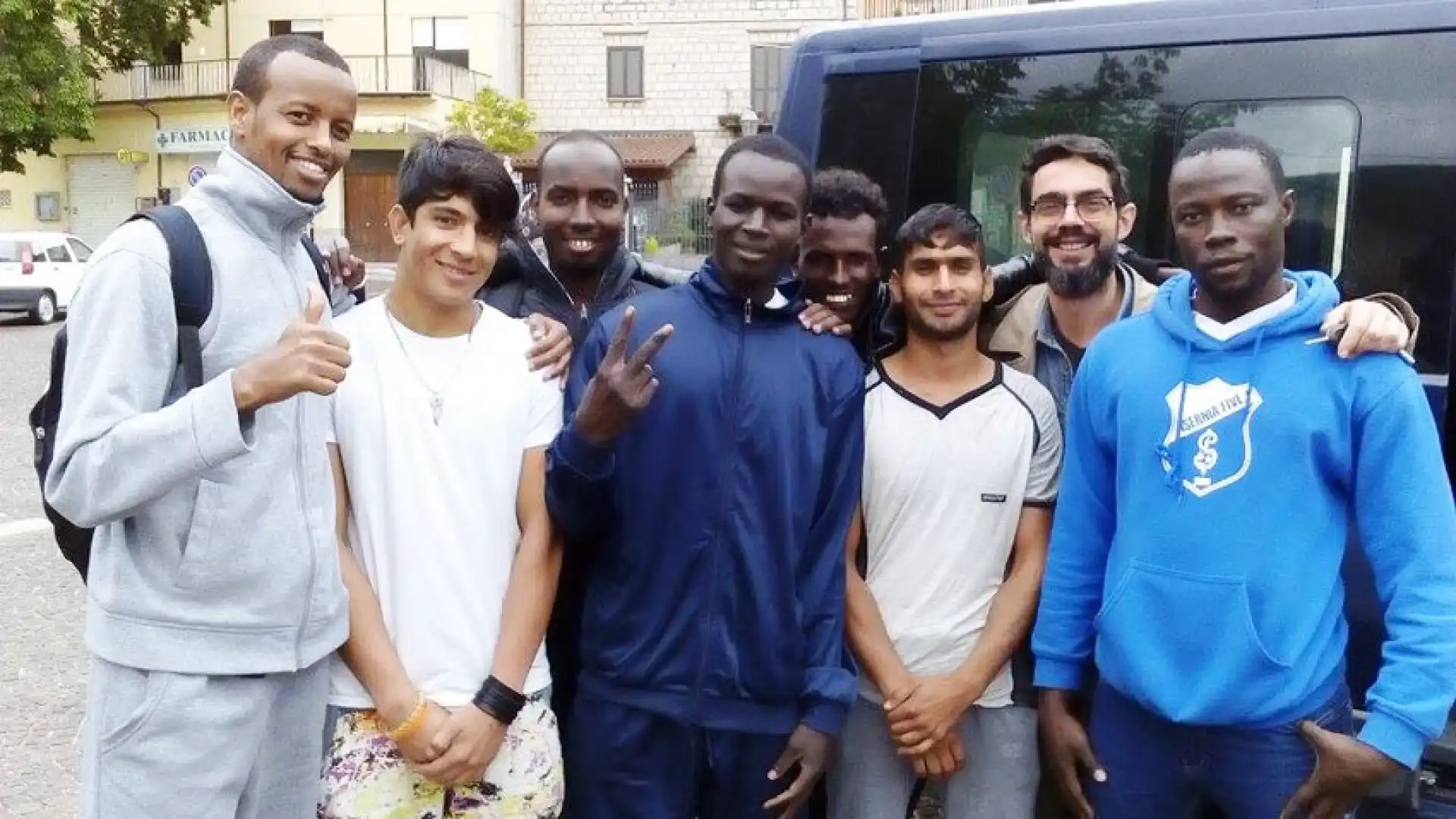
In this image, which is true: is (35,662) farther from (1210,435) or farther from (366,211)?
(366,211)

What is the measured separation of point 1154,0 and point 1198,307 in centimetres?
112

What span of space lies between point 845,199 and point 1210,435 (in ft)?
3.74

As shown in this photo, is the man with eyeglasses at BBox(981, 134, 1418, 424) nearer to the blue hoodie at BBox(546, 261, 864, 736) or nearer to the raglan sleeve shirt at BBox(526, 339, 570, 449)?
the blue hoodie at BBox(546, 261, 864, 736)

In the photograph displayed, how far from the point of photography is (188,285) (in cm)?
222

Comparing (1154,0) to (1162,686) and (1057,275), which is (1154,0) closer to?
(1057,275)

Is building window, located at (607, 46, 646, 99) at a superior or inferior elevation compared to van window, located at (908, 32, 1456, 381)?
superior

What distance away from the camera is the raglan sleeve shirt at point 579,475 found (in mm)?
2477

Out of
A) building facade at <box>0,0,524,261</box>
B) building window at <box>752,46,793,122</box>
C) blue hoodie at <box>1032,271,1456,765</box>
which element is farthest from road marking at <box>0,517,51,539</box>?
building facade at <box>0,0,524,261</box>

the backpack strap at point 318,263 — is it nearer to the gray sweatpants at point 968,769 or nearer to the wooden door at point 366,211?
the gray sweatpants at point 968,769

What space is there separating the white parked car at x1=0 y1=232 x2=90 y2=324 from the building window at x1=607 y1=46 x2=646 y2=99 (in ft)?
48.7

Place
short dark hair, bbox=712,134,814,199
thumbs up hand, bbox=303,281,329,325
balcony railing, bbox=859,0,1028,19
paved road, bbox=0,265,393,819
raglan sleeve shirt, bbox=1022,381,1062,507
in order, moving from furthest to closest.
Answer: balcony railing, bbox=859,0,1028,19 → paved road, bbox=0,265,393,819 → raglan sleeve shirt, bbox=1022,381,1062,507 → short dark hair, bbox=712,134,814,199 → thumbs up hand, bbox=303,281,329,325

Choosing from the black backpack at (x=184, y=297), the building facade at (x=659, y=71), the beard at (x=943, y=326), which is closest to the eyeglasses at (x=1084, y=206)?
the beard at (x=943, y=326)

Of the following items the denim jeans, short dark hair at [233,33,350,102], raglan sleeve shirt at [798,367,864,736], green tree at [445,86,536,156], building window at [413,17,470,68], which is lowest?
the denim jeans

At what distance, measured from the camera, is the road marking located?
7637 millimetres
